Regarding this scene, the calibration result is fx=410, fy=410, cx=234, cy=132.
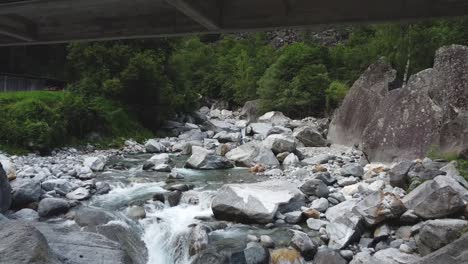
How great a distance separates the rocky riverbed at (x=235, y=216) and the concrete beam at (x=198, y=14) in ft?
12.6

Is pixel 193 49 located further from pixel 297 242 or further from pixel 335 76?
pixel 297 242

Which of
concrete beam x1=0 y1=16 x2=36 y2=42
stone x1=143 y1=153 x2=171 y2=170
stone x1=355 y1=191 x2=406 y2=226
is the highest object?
concrete beam x1=0 y1=16 x2=36 y2=42

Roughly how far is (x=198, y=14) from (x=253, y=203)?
15.7 feet

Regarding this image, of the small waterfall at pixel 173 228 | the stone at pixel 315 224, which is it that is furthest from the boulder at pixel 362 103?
the small waterfall at pixel 173 228

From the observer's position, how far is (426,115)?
12227 mm

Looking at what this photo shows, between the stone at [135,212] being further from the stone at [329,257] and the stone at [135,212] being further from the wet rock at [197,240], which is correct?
the stone at [329,257]

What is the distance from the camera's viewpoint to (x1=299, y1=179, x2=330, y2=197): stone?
10295mm

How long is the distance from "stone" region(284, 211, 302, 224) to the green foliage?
1111cm

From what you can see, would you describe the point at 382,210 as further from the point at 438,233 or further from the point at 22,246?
the point at 22,246

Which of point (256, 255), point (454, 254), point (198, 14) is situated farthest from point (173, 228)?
point (454, 254)

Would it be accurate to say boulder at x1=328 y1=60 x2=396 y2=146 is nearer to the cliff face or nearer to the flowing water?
the cliff face

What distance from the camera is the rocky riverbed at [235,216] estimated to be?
277 inches

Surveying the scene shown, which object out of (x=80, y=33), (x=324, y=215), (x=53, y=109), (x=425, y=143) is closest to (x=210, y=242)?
(x=324, y=215)

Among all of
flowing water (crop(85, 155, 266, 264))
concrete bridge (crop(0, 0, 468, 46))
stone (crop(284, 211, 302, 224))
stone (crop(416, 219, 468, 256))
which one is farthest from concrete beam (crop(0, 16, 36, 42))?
stone (crop(416, 219, 468, 256))
